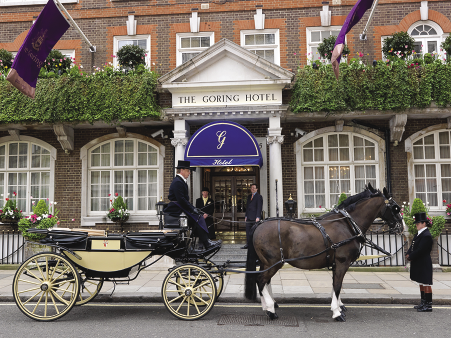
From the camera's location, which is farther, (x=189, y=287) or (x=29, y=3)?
(x=29, y=3)

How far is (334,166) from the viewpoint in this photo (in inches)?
492

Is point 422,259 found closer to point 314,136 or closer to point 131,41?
point 314,136

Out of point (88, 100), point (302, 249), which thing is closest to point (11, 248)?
point (88, 100)

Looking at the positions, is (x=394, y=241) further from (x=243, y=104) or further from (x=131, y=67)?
(x=131, y=67)

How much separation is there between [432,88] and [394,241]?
4.60 meters

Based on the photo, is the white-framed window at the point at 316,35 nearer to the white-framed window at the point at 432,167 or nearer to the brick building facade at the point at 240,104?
the brick building facade at the point at 240,104

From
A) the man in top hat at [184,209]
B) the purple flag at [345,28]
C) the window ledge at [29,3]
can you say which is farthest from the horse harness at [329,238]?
the window ledge at [29,3]

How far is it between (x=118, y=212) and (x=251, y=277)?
7331 millimetres

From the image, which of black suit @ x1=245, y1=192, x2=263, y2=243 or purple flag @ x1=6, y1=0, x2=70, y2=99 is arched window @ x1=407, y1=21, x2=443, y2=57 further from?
purple flag @ x1=6, y1=0, x2=70, y2=99

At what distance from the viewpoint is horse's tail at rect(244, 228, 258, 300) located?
5.98 metres

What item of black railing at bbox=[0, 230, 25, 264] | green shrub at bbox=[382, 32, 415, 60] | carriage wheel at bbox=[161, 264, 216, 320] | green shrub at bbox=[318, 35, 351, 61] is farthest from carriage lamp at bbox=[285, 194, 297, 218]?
black railing at bbox=[0, 230, 25, 264]

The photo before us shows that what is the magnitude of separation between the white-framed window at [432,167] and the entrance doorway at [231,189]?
5.26 meters

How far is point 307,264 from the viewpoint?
19.6 feet

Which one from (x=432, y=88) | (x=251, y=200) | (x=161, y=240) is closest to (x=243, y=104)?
(x=251, y=200)
